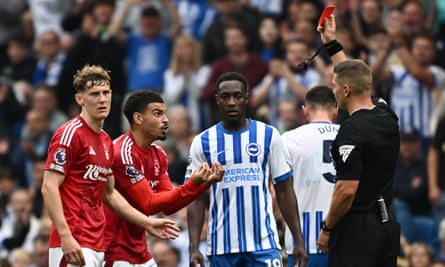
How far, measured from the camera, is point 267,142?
11773 millimetres

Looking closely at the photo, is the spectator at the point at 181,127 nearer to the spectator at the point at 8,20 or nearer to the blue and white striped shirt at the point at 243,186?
the spectator at the point at 8,20

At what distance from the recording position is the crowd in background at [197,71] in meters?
17.0

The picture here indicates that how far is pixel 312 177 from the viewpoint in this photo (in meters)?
12.6

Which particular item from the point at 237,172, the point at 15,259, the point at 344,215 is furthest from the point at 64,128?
the point at 15,259

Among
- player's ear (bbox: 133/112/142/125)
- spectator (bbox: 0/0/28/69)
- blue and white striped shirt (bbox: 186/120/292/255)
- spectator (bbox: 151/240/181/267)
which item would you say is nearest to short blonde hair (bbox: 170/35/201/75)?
spectator (bbox: 151/240/181/267)

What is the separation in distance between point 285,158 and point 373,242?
126 cm

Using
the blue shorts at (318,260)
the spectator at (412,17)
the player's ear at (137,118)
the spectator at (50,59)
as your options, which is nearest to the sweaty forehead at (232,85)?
the player's ear at (137,118)

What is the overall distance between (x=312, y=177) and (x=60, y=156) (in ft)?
9.58

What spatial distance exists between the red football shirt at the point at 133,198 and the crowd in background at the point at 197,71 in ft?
14.7

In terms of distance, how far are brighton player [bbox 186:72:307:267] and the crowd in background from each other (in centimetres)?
433

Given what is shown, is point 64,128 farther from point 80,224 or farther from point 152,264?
point 152,264

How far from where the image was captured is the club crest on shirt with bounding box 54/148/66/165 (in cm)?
1092

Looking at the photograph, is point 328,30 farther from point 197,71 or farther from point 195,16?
point 195,16

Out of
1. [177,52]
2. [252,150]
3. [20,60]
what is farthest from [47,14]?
[252,150]
